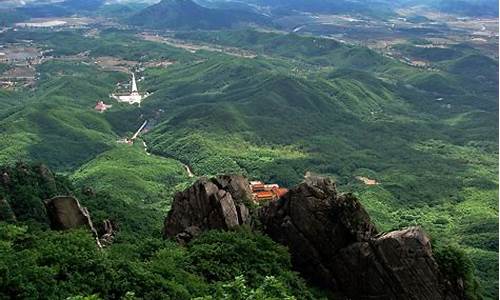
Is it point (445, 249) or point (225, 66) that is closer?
point (445, 249)

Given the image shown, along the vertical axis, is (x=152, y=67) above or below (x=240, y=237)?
below

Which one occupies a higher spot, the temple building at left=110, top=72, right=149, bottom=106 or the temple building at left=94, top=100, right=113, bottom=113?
the temple building at left=94, top=100, right=113, bottom=113

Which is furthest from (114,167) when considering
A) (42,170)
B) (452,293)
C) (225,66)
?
(225,66)

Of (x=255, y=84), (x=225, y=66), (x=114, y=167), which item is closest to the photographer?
(x=114, y=167)

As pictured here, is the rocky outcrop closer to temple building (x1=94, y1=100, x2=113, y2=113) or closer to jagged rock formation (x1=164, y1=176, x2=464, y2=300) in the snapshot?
jagged rock formation (x1=164, y1=176, x2=464, y2=300)

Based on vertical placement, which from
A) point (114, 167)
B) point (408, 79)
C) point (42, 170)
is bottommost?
point (408, 79)

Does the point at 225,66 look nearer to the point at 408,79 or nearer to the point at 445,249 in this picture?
the point at 408,79

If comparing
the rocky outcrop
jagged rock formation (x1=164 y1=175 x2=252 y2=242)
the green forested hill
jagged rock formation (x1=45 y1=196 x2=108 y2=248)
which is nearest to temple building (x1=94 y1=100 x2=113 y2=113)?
the green forested hill

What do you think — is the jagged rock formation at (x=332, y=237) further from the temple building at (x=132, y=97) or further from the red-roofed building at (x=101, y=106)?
the temple building at (x=132, y=97)
